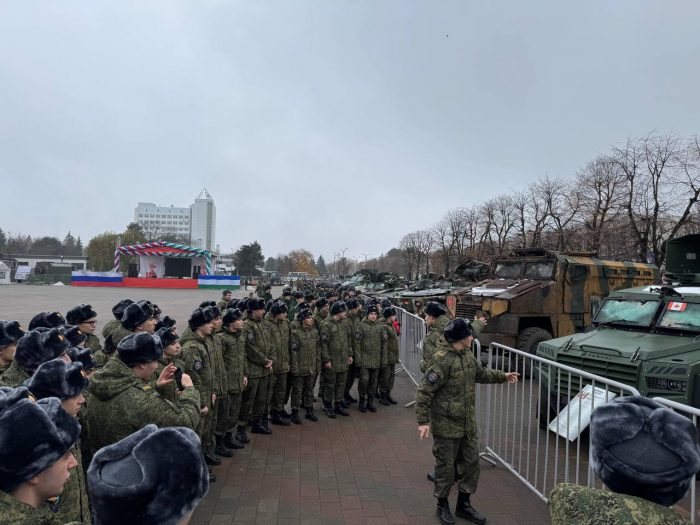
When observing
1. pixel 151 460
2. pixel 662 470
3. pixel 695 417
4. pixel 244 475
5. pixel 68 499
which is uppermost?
pixel 151 460

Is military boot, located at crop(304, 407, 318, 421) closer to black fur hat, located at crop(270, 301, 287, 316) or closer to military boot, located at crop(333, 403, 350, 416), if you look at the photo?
military boot, located at crop(333, 403, 350, 416)

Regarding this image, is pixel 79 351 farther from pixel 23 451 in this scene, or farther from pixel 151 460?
pixel 151 460

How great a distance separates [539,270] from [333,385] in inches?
253

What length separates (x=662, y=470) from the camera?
61.7 inches

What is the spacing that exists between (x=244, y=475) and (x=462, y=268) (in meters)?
15.9

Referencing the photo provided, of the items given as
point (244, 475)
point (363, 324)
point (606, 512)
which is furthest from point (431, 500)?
point (363, 324)

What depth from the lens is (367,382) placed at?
755 centimetres

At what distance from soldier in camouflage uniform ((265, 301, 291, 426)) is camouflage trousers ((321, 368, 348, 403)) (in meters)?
0.68

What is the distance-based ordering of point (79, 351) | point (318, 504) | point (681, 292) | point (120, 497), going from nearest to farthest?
point (120, 497)
point (79, 351)
point (318, 504)
point (681, 292)

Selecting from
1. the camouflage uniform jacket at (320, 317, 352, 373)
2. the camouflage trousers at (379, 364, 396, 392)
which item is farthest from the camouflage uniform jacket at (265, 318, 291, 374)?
the camouflage trousers at (379, 364, 396, 392)

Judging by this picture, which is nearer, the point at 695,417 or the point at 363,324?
the point at 695,417

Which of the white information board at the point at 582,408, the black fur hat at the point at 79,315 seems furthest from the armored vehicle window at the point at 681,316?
the black fur hat at the point at 79,315

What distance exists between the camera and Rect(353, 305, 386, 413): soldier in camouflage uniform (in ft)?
24.6

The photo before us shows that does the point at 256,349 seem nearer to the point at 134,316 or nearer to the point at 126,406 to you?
the point at 134,316
